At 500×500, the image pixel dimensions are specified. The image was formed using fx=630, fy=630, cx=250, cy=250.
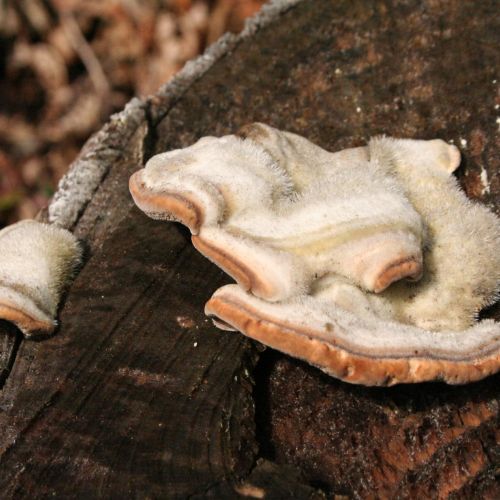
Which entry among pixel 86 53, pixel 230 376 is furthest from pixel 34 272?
pixel 86 53

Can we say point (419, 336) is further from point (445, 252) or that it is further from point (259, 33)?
point (259, 33)

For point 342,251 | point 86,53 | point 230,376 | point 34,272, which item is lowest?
point 86,53

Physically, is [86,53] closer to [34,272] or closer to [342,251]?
[34,272]

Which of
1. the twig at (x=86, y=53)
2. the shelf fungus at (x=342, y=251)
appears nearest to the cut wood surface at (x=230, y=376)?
the shelf fungus at (x=342, y=251)

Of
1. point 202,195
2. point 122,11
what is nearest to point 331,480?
point 202,195

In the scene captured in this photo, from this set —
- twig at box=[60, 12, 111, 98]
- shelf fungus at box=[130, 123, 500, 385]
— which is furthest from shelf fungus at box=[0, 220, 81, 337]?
twig at box=[60, 12, 111, 98]

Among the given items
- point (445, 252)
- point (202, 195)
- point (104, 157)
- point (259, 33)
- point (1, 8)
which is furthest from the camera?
point (1, 8)

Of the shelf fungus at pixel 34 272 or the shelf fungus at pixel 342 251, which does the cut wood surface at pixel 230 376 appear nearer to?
the shelf fungus at pixel 34 272
